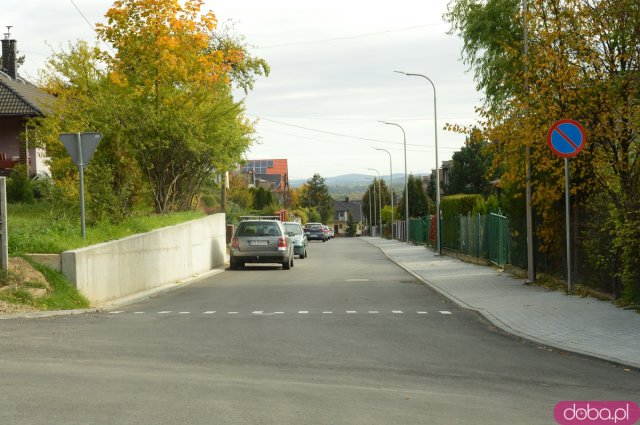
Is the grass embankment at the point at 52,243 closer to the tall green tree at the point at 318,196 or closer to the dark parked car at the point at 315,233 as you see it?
the dark parked car at the point at 315,233

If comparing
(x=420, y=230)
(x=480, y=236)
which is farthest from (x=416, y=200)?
(x=480, y=236)

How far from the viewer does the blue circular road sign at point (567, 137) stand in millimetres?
15320

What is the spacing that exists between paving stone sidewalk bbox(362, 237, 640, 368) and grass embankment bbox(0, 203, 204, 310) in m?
6.82

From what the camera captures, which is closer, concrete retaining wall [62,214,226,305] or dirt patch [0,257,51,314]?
dirt patch [0,257,51,314]

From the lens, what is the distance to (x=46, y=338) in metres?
10.9

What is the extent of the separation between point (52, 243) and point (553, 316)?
852cm

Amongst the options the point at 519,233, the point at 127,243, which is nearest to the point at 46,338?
the point at 127,243

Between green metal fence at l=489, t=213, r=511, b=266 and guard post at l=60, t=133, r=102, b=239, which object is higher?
guard post at l=60, t=133, r=102, b=239

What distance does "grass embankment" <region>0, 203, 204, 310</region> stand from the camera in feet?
46.2

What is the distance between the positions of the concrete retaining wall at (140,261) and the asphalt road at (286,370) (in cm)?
114

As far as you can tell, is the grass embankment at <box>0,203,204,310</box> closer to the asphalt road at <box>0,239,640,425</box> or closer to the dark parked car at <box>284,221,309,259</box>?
the asphalt road at <box>0,239,640,425</box>

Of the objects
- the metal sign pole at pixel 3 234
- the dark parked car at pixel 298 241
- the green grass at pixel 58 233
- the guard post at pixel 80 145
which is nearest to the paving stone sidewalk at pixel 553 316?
the green grass at pixel 58 233

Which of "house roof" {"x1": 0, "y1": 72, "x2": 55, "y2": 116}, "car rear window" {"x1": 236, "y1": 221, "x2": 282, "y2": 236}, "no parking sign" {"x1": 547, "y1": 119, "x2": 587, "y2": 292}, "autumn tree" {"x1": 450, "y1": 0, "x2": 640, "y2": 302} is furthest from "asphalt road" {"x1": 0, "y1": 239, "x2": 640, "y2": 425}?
"house roof" {"x1": 0, "y1": 72, "x2": 55, "y2": 116}

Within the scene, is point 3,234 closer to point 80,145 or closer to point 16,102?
point 80,145
